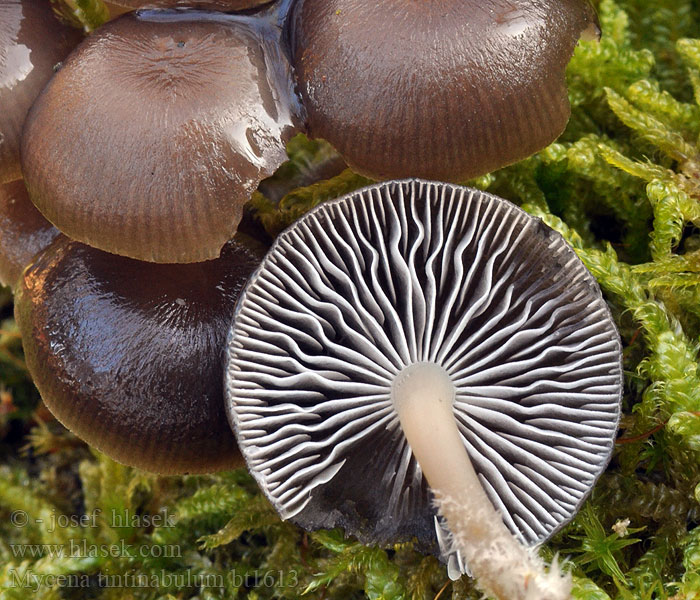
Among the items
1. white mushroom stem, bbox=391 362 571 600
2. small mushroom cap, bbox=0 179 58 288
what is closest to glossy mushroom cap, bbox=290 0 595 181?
white mushroom stem, bbox=391 362 571 600

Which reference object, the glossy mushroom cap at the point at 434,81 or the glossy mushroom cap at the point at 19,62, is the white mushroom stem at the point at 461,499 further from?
the glossy mushroom cap at the point at 19,62

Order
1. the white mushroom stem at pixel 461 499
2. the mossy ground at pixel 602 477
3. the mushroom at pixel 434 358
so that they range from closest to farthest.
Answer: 1. the white mushroom stem at pixel 461 499
2. the mushroom at pixel 434 358
3. the mossy ground at pixel 602 477

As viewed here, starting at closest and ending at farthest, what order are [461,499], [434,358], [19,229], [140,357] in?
[461,499]
[434,358]
[140,357]
[19,229]

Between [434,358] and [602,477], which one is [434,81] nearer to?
[434,358]

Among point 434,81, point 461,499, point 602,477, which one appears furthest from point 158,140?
point 602,477

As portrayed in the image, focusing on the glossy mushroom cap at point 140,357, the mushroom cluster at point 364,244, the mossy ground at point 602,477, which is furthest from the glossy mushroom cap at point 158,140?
the mossy ground at point 602,477

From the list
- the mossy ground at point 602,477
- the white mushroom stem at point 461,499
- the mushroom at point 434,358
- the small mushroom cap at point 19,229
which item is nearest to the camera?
the white mushroom stem at point 461,499

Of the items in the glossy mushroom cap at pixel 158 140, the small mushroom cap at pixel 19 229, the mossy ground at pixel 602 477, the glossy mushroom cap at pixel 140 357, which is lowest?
the mossy ground at pixel 602 477
